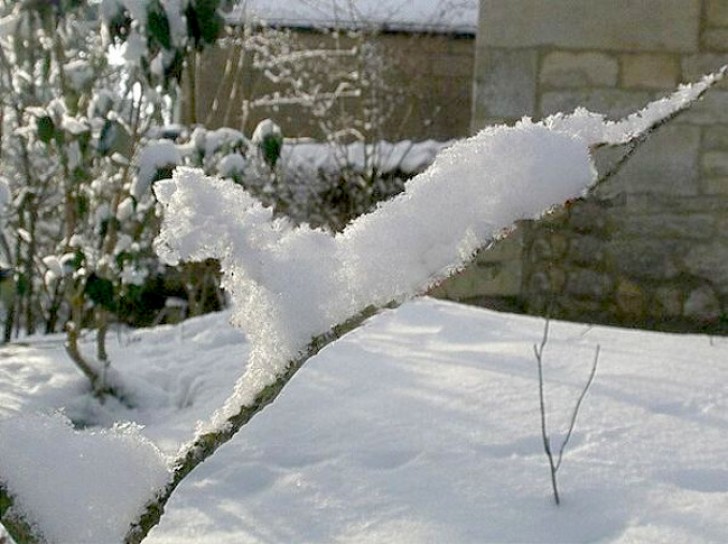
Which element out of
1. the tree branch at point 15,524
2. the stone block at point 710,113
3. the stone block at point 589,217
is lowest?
the tree branch at point 15,524

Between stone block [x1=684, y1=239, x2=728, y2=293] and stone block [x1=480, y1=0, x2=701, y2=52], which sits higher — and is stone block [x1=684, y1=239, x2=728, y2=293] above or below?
below

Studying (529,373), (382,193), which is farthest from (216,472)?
(382,193)

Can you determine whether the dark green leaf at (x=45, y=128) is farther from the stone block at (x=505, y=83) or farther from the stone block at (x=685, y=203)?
the stone block at (x=685, y=203)

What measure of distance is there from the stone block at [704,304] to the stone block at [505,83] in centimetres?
104

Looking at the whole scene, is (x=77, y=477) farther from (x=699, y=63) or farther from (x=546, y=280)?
(x=699, y=63)

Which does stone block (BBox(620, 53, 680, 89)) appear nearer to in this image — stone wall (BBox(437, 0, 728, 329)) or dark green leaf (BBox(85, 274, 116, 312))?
stone wall (BBox(437, 0, 728, 329))

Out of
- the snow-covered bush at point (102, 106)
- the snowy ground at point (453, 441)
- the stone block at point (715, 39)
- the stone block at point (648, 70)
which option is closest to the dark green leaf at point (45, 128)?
the snow-covered bush at point (102, 106)

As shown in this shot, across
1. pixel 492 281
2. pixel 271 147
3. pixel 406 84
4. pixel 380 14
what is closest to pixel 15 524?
pixel 271 147

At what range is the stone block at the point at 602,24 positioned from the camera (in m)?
4.15

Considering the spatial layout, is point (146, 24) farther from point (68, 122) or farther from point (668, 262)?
point (668, 262)

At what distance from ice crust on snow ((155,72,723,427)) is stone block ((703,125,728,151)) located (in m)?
3.38

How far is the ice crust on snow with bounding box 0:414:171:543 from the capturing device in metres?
0.96

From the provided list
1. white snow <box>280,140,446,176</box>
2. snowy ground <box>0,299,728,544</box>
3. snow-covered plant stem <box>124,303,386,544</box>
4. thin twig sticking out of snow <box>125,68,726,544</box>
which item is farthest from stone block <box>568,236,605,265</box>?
snow-covered plant stem <box>124,303,386,544</box>

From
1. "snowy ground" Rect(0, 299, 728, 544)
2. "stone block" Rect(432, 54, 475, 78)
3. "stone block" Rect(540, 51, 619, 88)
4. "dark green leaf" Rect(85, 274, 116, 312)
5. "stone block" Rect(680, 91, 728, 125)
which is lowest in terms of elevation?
"snowy ground" Rect(0, 299, 728, 544)
